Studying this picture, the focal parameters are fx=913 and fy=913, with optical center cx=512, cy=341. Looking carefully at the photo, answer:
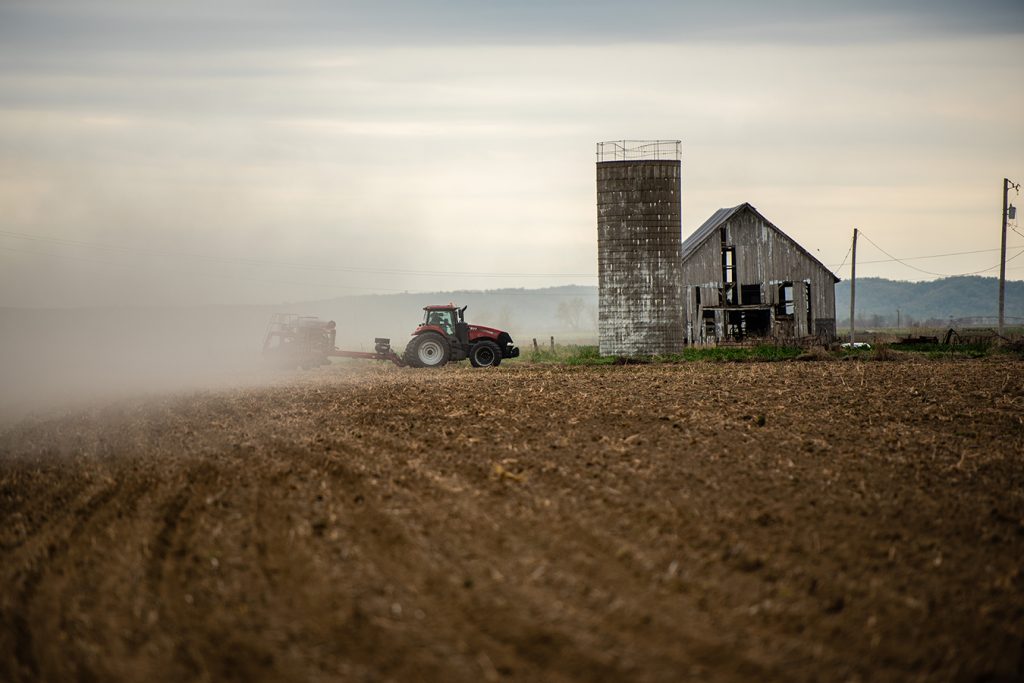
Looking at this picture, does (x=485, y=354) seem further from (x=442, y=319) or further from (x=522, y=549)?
(x=522, y=549)

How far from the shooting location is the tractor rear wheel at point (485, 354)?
30781mm

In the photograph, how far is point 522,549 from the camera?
8227 mm

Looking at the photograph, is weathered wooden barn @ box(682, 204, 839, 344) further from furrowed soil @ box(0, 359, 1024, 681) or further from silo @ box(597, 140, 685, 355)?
furrowed soil @ box(0, 359, 1024, 681)

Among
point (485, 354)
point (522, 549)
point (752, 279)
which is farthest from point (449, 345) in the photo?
point (522, 549)

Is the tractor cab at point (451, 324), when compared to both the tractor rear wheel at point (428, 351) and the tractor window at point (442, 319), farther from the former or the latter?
the tractor rear wheel at point (428, 351)

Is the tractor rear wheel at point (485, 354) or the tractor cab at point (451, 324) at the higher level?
the tractor cab at point (451, 324)

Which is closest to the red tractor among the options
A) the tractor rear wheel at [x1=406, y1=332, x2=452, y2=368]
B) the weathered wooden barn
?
the tractor rear wheel at [x1=406, y1=332, x2=452, y2=368]

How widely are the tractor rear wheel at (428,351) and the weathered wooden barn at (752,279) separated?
14976 millimetres

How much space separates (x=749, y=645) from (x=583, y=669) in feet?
4.09

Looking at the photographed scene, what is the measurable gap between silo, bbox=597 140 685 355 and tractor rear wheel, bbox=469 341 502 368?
20.1ft

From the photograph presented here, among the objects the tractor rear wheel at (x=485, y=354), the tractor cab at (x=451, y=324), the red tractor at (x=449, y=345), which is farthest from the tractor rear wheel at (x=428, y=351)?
the tractor rear wheel at (x=485, y=354)

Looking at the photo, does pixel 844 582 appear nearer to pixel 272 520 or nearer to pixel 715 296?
pixel 272 520

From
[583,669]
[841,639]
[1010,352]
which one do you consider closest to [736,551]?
[841,639]

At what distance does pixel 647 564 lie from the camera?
7.82 metres
